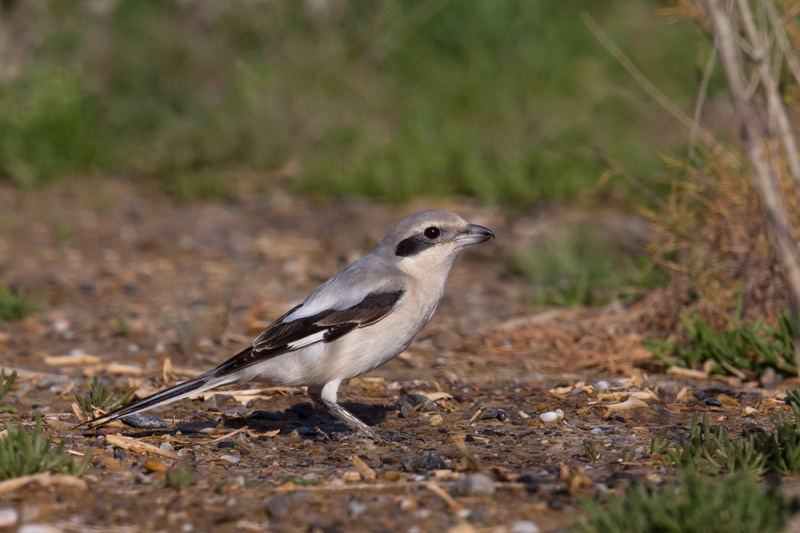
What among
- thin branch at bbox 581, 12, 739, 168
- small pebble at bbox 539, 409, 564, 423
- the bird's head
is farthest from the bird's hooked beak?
thin branch at bbox 581, 12, 739, 168

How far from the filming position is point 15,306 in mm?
7094

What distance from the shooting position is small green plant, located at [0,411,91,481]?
3955 millimetres

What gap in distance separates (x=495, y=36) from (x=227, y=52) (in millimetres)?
3077

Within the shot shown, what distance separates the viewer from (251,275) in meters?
8.37

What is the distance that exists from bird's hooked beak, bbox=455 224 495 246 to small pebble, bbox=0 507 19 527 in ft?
8.54

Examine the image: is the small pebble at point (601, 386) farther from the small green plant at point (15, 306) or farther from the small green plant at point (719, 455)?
the small green plant at point (15, 306)

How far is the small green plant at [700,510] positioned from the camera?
10.5 ft

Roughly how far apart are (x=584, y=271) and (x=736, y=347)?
189cm

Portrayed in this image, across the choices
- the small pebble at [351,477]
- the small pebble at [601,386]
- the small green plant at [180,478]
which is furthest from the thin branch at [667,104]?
the small green plant at [180,478]

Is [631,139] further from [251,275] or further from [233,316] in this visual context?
[233,316]

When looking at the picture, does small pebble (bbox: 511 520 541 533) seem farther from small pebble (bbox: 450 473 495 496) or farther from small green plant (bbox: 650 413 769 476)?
small green plant (bbox: 650 413 769 476)

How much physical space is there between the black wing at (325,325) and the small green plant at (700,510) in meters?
1.95

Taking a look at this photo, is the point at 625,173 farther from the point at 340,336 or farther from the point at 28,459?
the point at 28,459

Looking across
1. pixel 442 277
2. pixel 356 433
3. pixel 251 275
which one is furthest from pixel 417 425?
pixel 251 275
